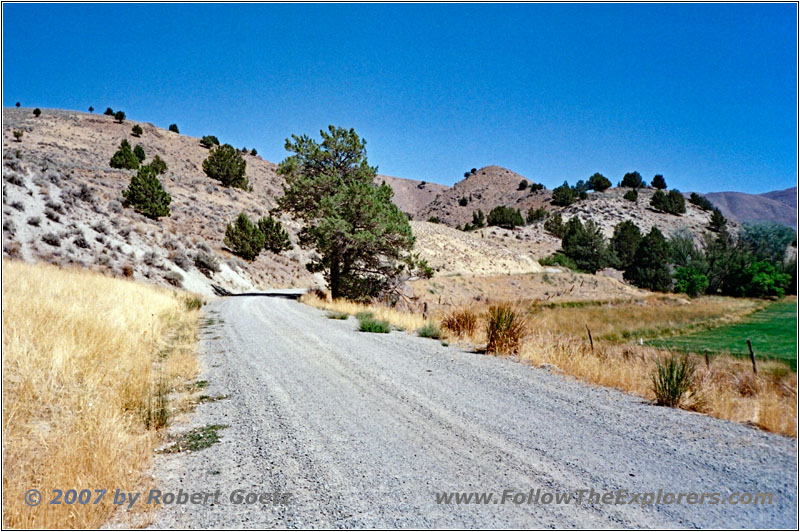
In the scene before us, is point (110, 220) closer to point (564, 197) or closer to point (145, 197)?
point (145, 197)

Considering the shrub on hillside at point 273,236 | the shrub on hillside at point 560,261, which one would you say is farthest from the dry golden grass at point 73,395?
the shrub on hillside at point 560,261

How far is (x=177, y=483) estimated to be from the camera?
404cm

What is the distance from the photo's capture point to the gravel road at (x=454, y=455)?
136 inches

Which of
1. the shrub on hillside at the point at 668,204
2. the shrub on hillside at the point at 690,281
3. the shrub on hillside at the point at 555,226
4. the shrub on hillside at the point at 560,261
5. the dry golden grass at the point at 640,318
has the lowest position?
the dry golden grass at the point at 640,318

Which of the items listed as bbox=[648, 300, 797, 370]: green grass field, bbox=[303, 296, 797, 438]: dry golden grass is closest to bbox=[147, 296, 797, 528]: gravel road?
bbox=[303, 296, 797, 438]: dry golden grass

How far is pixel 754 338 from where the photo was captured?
2830 centimetres

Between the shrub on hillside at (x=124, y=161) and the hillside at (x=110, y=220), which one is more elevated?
the shrub on hillside at (x=124, y=161)

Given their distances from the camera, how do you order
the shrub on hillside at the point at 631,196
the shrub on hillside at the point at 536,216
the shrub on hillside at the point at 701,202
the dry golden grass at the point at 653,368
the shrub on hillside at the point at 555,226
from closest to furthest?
the dry golden grass at the point at 653,368 → the shrub on hillside at the point at 555,226 → the shrub on hillside at the point at 536,216 → the shrub on hillside at the point at 631,196 → the shrub on hillside at the point at 701,202

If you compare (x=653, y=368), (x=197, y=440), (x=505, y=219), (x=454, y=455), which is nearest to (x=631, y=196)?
(x=505, y=219)

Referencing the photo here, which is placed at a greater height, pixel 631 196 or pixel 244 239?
pixel 631 196

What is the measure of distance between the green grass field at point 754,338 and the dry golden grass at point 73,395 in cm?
2068

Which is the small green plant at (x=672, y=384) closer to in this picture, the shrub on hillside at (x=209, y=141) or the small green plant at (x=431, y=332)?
the small green plant at (x=431, y=332)

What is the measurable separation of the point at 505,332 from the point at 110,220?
107ft

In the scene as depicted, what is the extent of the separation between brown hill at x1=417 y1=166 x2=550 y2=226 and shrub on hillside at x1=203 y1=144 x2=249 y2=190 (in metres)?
67.7
